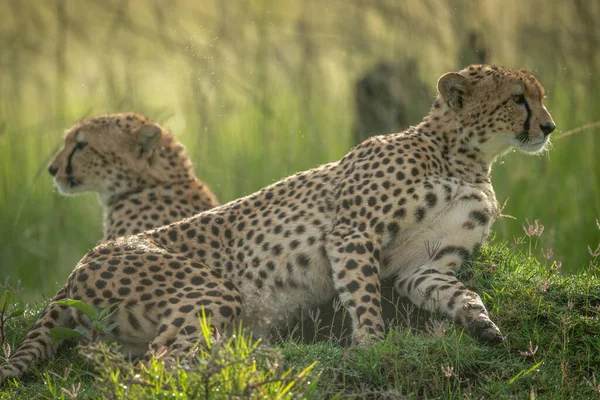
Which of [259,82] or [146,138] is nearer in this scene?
[146,138]

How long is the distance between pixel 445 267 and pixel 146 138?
7.27 ft

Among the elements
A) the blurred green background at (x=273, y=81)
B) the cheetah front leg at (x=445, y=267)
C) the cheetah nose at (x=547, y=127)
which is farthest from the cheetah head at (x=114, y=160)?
the cheetah nose at (x=547, y=127)

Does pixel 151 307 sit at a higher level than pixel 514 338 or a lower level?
higher

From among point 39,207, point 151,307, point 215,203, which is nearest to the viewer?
point 151,307

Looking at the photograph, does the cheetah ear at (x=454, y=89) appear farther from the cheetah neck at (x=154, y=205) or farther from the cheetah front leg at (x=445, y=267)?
the cheetah neck at (x=154, y=205)

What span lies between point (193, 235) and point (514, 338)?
1551 millimetres

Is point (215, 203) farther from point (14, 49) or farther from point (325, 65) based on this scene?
point (14, 49)

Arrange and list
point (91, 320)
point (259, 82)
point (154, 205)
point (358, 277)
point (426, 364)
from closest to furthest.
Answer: point (426, 364), point (91, 320), point (358, 277), point (154, 205), point (259, 82)

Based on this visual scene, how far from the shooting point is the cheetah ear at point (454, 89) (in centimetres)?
451

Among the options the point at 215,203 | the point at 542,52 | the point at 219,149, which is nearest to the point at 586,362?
the point at 215,203

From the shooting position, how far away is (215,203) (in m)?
5.85

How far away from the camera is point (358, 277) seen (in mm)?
4070

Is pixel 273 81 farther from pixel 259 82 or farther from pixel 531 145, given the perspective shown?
pixel 531 145

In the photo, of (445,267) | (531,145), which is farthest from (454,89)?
(445,267)
